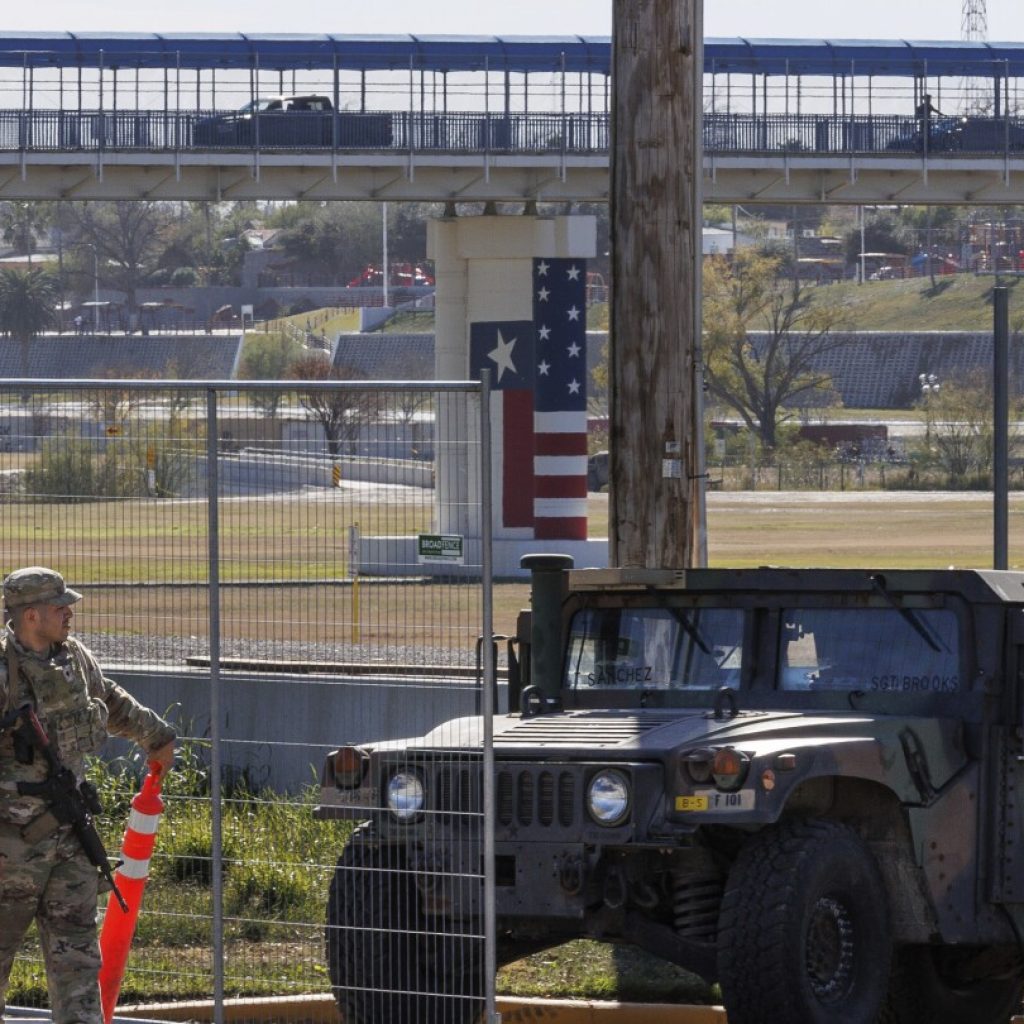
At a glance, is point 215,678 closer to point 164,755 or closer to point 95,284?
point 164,755

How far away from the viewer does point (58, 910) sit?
272 inches

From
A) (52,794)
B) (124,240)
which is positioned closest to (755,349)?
(124,240)

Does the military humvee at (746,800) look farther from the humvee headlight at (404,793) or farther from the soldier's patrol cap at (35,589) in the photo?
the soldier's patrol cap at (35,589)

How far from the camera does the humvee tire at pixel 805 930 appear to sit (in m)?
6.84

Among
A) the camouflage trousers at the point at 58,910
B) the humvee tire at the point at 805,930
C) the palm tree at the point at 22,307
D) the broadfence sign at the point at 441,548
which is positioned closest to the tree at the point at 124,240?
the palm tree at the point at 22,307

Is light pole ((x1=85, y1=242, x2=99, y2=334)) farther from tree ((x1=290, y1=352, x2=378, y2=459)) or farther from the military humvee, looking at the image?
the military humvee

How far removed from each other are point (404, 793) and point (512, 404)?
28.6 meters

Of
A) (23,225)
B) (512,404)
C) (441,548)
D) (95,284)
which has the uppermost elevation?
(23,225)

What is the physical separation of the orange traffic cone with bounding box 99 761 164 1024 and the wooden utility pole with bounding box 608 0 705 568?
2934mm

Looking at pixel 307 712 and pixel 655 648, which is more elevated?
pixel 655 648

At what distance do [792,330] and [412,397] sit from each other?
4218 inches

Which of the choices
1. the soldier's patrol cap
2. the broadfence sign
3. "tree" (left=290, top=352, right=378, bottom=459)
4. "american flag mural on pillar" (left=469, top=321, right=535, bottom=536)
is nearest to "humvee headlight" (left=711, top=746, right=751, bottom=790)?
the broadfence sign

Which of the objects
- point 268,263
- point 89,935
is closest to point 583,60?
point 89,935

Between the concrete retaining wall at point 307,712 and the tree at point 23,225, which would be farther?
the tree at point 23,225
